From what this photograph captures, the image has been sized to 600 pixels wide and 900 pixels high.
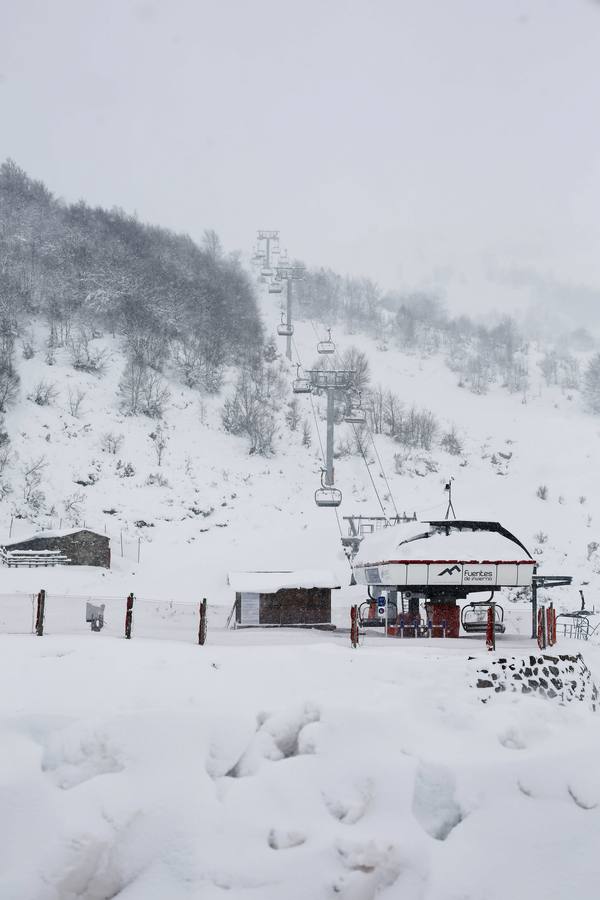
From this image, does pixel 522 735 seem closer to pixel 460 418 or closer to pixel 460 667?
pixel 460 667

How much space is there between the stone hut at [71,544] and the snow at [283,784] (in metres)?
21.5

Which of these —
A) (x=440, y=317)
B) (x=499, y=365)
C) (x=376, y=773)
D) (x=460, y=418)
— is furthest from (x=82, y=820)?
(x=440, y=317)

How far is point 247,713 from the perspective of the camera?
12.7m

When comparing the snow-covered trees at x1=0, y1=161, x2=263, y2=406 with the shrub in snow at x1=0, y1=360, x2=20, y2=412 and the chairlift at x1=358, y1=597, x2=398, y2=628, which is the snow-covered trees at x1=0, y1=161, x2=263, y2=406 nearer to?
the shrub in snow at x1=0, y1=360, x2=20, y2=412

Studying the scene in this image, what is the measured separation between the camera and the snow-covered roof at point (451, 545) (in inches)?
838

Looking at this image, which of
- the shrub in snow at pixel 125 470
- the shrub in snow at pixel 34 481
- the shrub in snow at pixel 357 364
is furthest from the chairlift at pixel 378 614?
the shrub in snow at pixel 357 364

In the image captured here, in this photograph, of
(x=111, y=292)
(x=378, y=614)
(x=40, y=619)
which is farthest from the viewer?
(x=111, y=292)

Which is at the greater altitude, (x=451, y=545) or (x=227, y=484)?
(x=227, y=484)

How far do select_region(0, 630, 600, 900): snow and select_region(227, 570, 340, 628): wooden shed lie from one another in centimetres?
799

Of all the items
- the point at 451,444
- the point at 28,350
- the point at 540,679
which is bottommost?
the point at 540,679

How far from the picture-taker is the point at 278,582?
23406mm

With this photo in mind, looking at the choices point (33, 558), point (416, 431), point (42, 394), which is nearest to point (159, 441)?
point (42, 394)

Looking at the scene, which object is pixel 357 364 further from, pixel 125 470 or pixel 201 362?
pixel 125 470

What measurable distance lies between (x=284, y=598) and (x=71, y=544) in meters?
15.8
